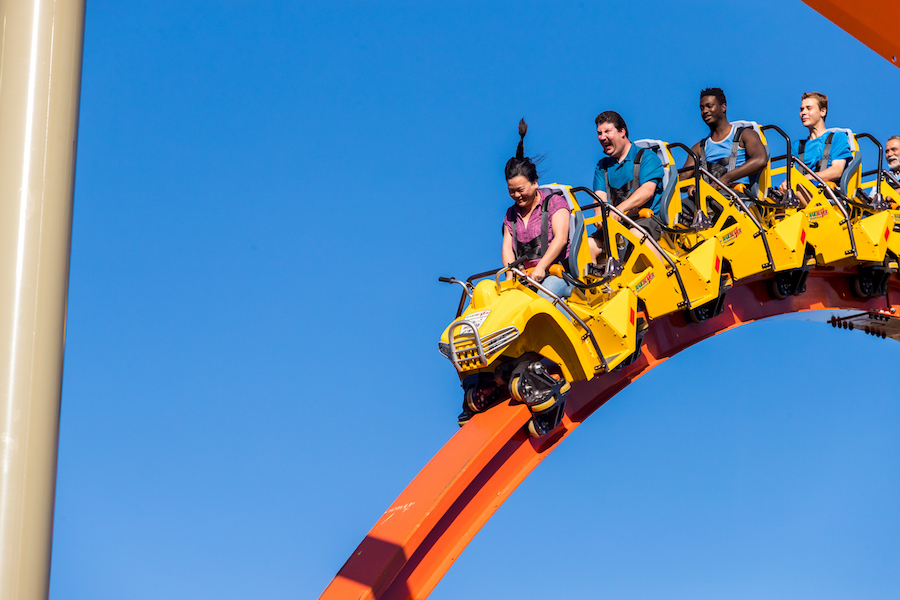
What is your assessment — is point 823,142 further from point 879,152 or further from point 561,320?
point 561,320

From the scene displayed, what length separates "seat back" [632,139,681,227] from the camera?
5480 millimetres

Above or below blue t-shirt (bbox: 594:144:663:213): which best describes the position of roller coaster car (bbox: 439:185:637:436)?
below

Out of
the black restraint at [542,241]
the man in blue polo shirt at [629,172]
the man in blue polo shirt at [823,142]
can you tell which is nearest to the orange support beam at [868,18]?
the man in blue polo shirt at [629,172]

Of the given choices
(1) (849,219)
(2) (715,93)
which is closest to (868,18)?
(2) (715,93)

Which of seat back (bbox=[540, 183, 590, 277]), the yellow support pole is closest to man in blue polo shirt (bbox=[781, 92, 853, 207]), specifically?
seat back (bbox=[540, 183, 590, 277])

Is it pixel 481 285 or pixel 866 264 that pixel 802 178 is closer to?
pixel 866 264

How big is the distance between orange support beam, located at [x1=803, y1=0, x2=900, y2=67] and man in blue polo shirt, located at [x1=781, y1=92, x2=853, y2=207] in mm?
2940

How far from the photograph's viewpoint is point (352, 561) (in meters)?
4.57

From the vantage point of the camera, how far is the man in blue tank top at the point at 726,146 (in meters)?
6.09

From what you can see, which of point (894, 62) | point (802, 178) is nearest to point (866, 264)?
point (802, 178)

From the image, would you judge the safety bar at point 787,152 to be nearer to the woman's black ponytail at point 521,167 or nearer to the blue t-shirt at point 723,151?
the blue t-shirt at point 723,151

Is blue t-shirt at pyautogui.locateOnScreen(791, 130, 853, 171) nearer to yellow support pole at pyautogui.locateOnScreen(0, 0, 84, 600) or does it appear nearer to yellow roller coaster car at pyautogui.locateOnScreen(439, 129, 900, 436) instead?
yellow roller coaster car at pyautogui.locateOnScreen(439, 129, 900, 436)

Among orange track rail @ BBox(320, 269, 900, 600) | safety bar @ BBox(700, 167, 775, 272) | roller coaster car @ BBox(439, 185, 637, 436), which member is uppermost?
safety bar @ BBox(700, 167, 775, 272)

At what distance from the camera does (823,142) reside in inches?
271
